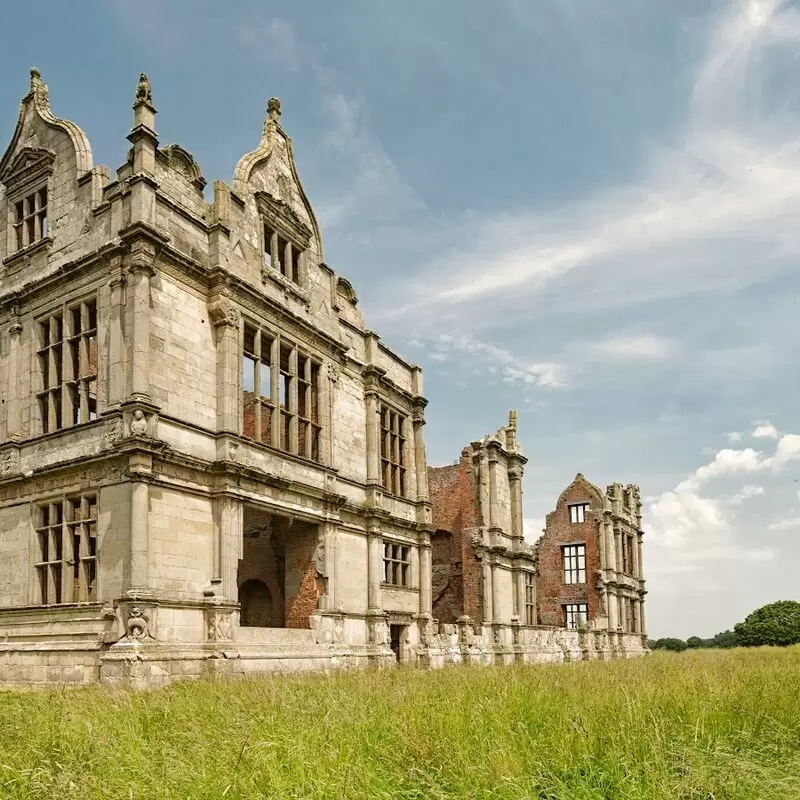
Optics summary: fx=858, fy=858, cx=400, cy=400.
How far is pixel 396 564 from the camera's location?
24.5 metres

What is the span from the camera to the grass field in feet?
20.8

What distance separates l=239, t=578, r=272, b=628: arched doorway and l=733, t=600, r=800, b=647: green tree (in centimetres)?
4504

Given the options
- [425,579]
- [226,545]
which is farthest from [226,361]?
[425,579]

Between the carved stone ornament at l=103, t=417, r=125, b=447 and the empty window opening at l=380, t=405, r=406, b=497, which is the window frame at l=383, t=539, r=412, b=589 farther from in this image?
the carved stone ornament at l=103, t=417, r=125, b=447

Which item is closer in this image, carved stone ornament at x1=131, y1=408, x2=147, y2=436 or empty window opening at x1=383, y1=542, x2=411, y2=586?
carved stone ornament at x1=131, y1=408, x2=147, y2=436

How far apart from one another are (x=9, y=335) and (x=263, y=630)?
818cm

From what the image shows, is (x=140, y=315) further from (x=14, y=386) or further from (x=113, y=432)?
(x=14, y=386)

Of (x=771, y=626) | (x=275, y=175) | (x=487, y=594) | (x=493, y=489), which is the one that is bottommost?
(x=771, y=626)

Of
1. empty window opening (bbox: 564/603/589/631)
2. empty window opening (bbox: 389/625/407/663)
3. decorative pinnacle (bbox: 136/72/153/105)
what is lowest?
empty window opening (bbox: 564/603/589/631)

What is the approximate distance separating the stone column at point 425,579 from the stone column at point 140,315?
476 inches

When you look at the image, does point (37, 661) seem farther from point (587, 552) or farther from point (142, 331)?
point (587, 552)

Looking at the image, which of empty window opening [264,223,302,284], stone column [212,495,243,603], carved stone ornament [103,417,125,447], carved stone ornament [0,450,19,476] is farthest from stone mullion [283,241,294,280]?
carved stone ornament [0,450,19,476]

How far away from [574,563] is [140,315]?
105 feet

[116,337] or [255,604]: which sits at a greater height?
[116,337]
